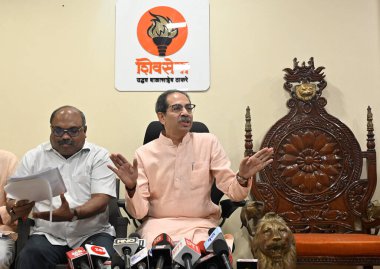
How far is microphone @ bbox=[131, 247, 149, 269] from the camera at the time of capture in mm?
1638

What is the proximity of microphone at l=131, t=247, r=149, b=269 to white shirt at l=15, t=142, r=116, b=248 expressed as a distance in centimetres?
100

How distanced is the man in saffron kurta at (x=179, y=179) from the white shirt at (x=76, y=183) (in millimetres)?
251

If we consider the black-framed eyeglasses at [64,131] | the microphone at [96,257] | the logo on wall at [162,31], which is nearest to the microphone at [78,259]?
the microphone at [96,257]

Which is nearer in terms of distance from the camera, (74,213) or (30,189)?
(30,189)

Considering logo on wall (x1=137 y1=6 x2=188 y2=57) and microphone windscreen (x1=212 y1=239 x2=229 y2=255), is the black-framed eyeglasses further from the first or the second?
microphone windscreen (x1=212 y1=239 x2=229 y2=255)

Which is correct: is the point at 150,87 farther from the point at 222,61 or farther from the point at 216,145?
the point at 216,145

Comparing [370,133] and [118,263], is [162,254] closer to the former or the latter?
[118,263]

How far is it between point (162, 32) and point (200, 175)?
1.54m

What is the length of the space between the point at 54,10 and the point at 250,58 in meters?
1.74

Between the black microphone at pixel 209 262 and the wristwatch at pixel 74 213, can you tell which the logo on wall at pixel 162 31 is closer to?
the wristwatch at pixel 74 213

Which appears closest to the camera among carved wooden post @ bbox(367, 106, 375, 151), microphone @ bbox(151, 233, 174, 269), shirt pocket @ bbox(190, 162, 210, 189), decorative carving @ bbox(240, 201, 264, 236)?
microphone @ bbox(151, 233, 174, 269)

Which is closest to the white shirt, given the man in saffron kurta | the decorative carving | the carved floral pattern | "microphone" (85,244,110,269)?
the man in saffron kurta

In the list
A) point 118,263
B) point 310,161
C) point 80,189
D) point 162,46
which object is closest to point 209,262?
point 118,263

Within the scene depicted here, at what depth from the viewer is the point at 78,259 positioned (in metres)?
1.72
